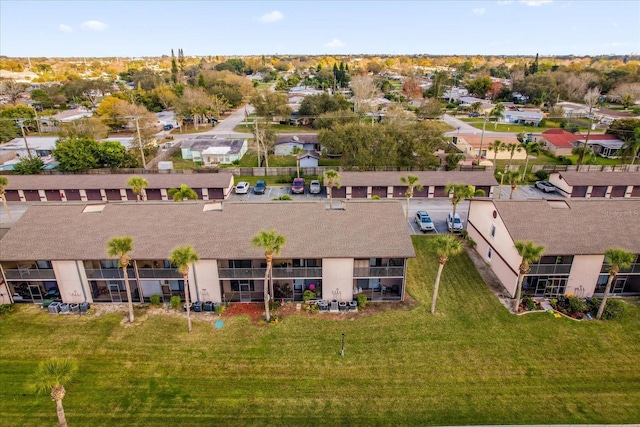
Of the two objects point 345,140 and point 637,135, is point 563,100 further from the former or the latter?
point 345,140

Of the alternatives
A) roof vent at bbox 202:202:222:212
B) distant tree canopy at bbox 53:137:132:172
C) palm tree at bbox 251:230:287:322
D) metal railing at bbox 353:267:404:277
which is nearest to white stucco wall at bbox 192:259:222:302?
palm tree at bbox 251:230:287:322

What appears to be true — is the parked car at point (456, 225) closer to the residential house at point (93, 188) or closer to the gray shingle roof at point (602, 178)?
the gray shingle roof at point (602, 178)

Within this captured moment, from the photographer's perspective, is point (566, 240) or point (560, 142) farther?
point (560, 142)

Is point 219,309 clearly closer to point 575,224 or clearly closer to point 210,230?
point 210,230

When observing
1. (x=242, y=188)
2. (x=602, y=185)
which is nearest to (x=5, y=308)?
(x=242, y=188)

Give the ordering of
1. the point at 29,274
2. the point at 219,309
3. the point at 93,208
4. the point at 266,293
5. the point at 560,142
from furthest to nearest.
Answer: the point at 560,142
the point at 93,208
the point at 29,274
the point at 219,309
the point at 266,293

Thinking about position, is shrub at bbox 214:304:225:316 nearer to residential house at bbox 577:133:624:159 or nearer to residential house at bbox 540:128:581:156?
residential house at bbox 540:128:581:156
